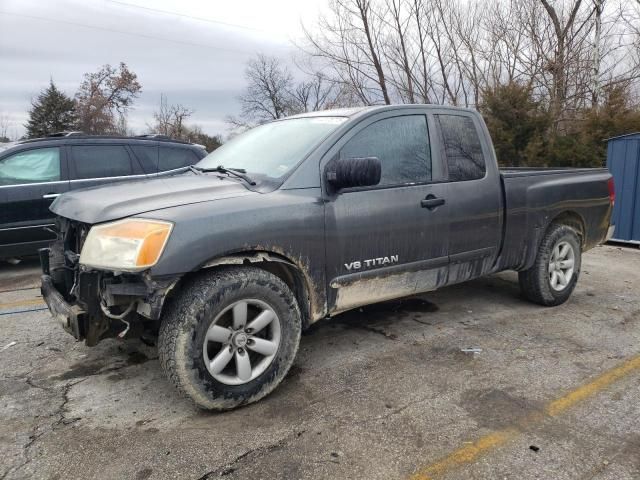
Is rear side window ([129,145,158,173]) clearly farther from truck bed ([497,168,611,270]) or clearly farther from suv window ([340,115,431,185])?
truck bed ([497,168,611,270])

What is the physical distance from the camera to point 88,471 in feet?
7.66

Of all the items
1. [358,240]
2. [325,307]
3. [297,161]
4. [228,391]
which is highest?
[297,161]

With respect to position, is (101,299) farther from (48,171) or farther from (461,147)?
(48,171)

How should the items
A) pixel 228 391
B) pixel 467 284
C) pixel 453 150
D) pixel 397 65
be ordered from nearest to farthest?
pixel 228 391 → pixel 453 150 → pixel 467 284 → pixel 397 65

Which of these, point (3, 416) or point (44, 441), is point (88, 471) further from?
point (3, 416)

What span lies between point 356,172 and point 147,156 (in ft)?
16.3

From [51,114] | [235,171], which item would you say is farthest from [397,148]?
[51,114]

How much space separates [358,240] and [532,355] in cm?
159

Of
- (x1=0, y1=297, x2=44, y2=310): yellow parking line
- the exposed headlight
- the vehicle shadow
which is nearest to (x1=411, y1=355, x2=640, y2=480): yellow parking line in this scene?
the exposed headlight

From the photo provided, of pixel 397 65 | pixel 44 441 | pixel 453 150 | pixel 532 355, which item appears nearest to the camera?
pixel 44 441

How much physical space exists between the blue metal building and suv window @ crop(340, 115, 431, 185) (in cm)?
626

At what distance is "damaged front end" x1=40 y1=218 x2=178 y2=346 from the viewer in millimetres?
2582

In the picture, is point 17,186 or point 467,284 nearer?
point 467,284

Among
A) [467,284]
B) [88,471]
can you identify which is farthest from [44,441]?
[467,284]
